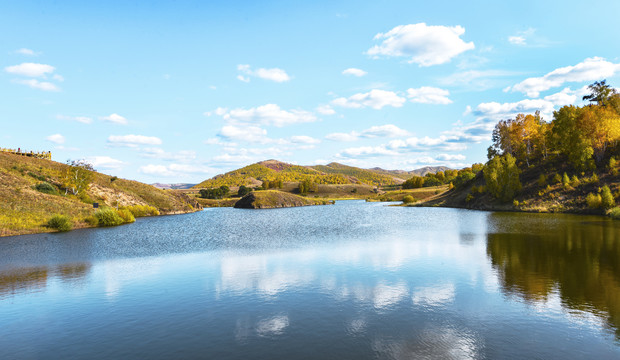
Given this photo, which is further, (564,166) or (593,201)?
(564,166)

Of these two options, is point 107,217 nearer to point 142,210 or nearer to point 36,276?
point 142,210

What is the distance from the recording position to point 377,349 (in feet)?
46.1

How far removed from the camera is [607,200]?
75062 mm

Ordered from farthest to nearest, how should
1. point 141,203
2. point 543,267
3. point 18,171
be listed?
1. point 141,203
2. point 18,171
3. point 543,267

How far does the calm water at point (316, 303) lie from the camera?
14500 mm

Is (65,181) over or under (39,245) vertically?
over

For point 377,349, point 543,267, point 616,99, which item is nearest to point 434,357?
point 377,349

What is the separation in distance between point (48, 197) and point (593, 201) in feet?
411

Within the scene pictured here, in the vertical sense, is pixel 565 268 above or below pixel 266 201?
below

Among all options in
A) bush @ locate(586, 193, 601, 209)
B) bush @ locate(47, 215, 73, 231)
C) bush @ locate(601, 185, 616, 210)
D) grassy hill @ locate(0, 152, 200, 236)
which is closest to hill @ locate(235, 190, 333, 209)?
grassy hill @ locate(0, 152, 200, 236)

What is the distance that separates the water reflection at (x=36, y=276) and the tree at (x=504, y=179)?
11668 cm

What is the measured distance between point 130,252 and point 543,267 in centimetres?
4334

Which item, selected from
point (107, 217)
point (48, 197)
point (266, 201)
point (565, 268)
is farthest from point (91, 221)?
point (266, 201)

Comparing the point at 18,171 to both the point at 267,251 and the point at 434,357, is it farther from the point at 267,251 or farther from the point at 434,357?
the point at 434,357
